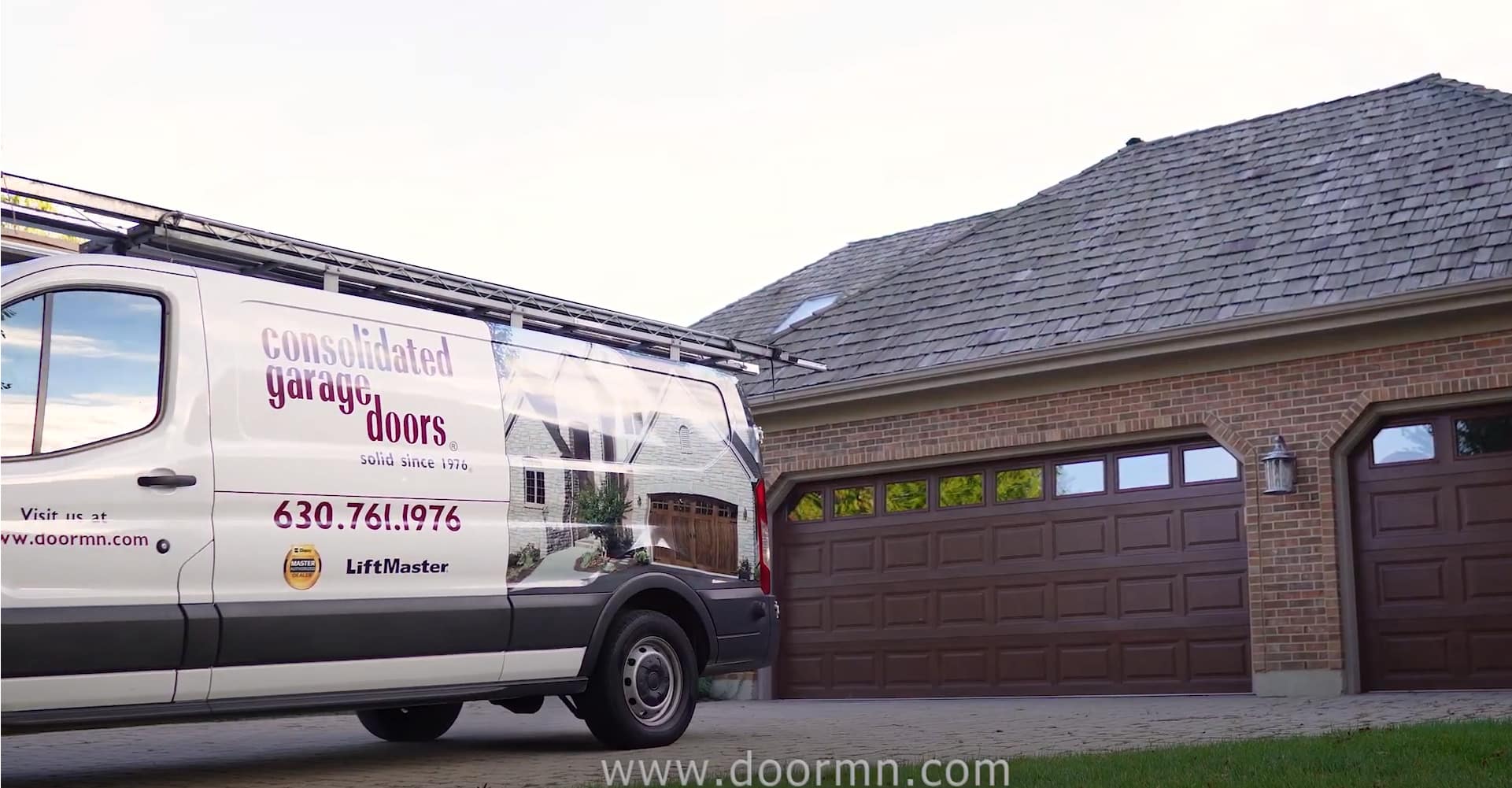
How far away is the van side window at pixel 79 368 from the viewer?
19.7ft

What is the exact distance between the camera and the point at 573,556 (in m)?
8.21

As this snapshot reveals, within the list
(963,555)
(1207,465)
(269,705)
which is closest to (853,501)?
(963,555)

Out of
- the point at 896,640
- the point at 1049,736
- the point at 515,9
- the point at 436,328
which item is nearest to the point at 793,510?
the point at 896,640

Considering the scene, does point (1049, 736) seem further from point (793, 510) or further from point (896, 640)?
point (793, 510)

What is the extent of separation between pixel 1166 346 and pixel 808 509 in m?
4.52

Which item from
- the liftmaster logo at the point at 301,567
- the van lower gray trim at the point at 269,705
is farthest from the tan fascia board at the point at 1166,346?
the liftmaster logo at the point at 301,567

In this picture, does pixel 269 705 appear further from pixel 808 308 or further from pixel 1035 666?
pixel 808 308

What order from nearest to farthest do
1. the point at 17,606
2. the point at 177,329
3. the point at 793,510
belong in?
1. the point at 17,606
2. the point at 177,329
3. the point at 793,510

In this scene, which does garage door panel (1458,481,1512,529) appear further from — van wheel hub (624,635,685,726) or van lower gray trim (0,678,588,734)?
van lower gray trim (0,678,588,734)

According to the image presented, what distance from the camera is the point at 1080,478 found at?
47.2 feet

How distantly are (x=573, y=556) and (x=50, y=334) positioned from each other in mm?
3005

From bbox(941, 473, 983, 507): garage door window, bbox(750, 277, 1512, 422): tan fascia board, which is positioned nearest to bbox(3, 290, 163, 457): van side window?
bbox(750, 277, 1512, 422): tan fascia board

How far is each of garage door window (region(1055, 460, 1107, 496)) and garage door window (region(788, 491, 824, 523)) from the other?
2.85 m

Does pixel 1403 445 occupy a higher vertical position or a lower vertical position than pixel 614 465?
higher
